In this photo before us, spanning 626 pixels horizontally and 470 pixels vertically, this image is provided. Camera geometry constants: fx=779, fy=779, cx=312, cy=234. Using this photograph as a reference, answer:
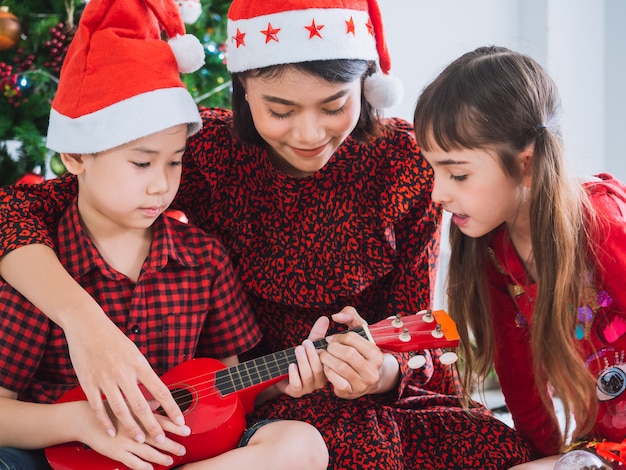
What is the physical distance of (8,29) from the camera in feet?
7.34

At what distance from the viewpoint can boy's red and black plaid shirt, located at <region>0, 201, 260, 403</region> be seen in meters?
1.44

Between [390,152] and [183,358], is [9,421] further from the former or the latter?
[390,152]

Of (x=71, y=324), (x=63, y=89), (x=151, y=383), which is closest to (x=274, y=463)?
(x=151, y=383)

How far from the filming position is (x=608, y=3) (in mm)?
3207

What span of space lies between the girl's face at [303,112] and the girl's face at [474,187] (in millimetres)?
184

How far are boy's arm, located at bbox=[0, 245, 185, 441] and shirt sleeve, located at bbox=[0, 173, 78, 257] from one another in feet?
0.46

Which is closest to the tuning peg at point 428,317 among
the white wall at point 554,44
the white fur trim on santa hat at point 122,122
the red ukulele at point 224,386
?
the red ukulele at point 224,386

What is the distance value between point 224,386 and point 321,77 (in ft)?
1.93

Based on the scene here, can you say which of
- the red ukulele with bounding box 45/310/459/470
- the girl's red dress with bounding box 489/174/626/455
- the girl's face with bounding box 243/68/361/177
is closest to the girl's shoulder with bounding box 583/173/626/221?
the girl's red dress with bounding box 489/174/626/455

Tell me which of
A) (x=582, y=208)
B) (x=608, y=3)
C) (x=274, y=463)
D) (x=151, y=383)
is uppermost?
(x=608, y=3)

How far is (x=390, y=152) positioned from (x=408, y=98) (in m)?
1.83

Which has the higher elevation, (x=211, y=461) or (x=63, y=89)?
(x=63, y=89)

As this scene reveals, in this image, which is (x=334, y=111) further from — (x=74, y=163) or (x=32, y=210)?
(x=32, y=210)

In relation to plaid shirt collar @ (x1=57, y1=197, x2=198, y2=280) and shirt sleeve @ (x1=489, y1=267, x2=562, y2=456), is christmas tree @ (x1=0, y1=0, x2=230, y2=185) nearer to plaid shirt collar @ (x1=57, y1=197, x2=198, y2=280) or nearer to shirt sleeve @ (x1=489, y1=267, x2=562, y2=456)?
plaid shirt collar @ (x1=57, y1=197, x2=198, y2=280)
